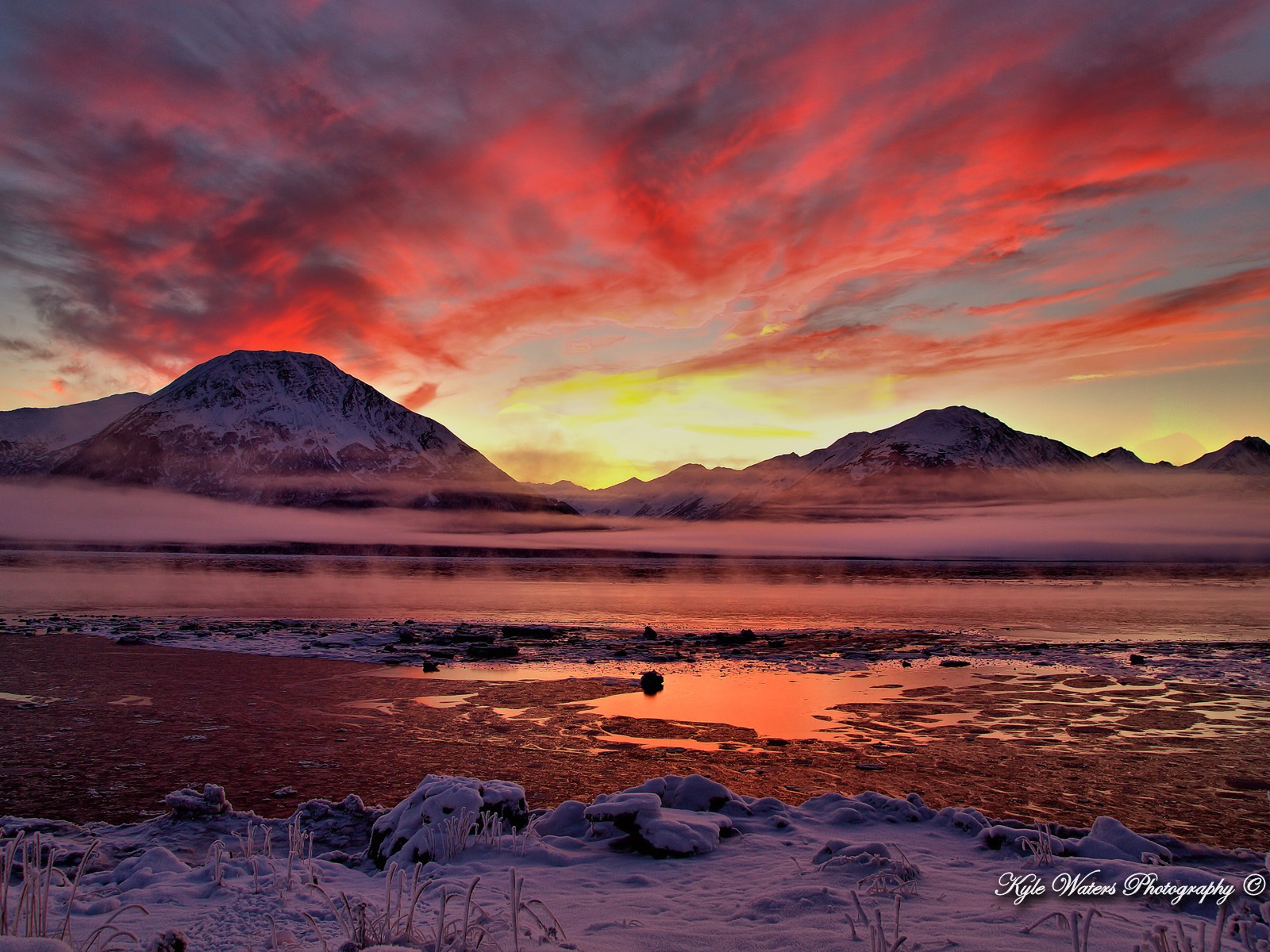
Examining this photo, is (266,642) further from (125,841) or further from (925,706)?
(925,706)

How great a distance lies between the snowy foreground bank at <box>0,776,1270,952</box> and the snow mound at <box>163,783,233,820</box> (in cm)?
3

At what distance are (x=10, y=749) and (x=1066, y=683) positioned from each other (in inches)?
1008

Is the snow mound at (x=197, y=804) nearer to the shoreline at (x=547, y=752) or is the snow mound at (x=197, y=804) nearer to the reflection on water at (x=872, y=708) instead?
the shoreline at (x=547, y=752)

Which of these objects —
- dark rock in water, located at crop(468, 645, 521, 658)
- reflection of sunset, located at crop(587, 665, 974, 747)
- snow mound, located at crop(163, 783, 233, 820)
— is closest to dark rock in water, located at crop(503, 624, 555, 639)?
dark rock in water, located at crop(468, 645, 521, 658)

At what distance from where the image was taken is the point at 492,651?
27234 millimetres

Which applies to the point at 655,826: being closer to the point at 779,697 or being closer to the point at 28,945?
the point at 28,945

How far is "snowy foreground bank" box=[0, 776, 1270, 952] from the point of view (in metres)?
5.27

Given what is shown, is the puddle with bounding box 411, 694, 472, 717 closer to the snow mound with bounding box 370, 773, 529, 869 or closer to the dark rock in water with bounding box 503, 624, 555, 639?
the snow mound with bounding box 370, 773, 529, 869

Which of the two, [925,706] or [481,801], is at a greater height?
[481,801]

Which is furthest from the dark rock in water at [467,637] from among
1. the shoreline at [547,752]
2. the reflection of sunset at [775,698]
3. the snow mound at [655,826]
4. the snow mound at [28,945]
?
the snow mound at [28,945]

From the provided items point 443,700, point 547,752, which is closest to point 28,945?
point 547,752

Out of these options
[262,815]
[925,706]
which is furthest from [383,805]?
[925,706]

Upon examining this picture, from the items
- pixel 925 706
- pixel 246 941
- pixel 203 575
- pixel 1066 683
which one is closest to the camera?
pixel 246 941

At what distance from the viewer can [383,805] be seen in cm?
1037
